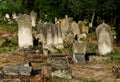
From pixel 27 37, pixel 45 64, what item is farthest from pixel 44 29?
pixel 45 64

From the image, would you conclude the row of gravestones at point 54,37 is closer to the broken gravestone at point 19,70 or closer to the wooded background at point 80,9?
the broken gravestone at point 19,70

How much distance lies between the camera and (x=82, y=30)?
101ft

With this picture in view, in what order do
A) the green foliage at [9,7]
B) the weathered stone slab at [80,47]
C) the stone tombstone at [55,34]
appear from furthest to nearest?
the green foliage at [9,7] → the stone tombstone at [55,34] → the weathered stone slab at [80,47]

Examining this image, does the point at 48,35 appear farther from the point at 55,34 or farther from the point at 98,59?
the point at 98,59

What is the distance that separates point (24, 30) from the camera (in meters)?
22.0

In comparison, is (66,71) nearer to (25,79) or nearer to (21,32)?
(25,79)

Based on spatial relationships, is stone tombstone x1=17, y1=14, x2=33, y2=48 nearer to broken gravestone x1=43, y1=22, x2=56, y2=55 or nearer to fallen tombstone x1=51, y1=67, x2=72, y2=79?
broken gravestone x1=43, y1=22, x2=56, y2=55

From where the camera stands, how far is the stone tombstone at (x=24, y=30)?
21.9m

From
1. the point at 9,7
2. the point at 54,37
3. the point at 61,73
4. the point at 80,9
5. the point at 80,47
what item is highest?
the point at 9,7

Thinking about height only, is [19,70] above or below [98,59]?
below

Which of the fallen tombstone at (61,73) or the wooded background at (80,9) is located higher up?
the wooded background at (80,9)

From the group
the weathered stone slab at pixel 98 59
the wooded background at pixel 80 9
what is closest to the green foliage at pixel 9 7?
the wooded background at pixel 80 9

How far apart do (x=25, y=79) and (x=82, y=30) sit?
668 inches

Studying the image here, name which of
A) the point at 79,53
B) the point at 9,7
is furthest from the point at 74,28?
the point at 9,7
